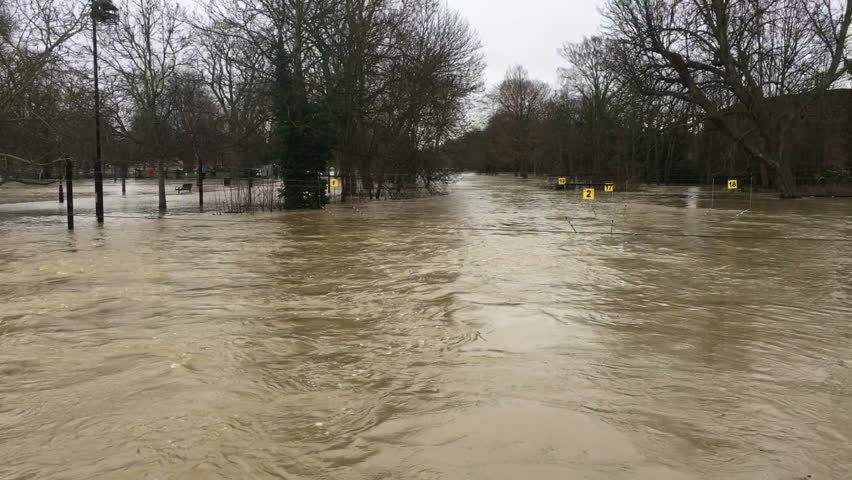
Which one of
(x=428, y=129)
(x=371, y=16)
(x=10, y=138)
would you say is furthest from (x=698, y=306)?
(x=428, y=129)

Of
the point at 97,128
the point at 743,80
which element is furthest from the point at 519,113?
the point at 97,128

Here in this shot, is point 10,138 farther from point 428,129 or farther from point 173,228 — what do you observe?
point 428,129

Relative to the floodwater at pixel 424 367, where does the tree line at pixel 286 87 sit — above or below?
above

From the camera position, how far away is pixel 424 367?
17.4 ft

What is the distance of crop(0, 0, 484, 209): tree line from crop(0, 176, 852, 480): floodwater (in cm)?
798

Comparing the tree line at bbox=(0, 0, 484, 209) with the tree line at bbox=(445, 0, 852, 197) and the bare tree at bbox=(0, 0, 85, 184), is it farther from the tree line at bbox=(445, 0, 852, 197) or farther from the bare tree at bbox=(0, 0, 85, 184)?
the tree line at bbox=(445, 0, 852, 197)

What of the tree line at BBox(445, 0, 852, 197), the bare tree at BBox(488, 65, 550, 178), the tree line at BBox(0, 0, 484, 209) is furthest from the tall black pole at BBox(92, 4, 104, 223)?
the bare tree at BBox(488, 65, 550, 178)

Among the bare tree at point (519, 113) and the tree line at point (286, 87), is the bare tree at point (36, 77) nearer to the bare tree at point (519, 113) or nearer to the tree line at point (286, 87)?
the tree line at point (286, 87)

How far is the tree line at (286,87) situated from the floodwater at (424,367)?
314 inches

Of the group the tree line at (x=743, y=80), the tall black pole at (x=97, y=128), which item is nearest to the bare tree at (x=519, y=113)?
the tree line at (x=743, y=80)

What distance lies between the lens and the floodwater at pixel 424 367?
12.1 feet

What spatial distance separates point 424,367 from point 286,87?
2206 cm

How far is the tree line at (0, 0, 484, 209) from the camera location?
Answer: 17.2 metres

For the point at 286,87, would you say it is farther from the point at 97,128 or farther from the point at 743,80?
the point at 743,80
